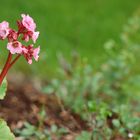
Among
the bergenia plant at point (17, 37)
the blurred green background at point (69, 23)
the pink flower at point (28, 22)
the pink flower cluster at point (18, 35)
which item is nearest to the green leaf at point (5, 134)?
the bergenia plant at point (17, 37)

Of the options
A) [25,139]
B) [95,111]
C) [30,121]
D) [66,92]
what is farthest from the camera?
[66,92]

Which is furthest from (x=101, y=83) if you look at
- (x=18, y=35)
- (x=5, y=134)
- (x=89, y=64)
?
(x=18, y=35)

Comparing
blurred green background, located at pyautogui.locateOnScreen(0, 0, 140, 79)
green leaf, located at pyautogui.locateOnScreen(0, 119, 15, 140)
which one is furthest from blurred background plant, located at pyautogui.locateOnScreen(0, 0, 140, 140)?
green leaf, located at pyautogui.locateOnScreen(0, 119, 15, 140)

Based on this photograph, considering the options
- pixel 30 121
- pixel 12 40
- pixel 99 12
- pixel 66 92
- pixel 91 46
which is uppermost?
pixel 99 12

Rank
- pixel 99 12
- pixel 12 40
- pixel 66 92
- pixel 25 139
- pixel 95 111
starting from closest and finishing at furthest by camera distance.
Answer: pixel 12 40, pixel 95 111, pixel 25 139, pixel 66 92, pixel 99 12

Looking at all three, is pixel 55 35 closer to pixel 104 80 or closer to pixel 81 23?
pixel 81 23

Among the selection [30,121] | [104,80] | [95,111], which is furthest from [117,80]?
[95,111]

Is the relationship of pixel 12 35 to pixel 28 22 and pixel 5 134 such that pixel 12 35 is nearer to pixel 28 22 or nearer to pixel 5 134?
pixel 28 22

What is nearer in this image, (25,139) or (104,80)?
(25,139)
